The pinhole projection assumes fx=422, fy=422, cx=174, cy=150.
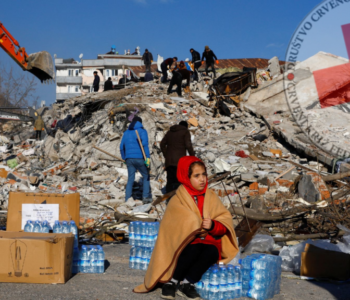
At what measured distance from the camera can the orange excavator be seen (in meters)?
11.9

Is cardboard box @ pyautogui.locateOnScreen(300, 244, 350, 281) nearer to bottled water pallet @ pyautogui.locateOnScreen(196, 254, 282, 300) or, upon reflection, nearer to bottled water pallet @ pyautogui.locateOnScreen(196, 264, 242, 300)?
bottled water pallet @ pyautogui.locateOnScreen(196, 254, 282, 300)

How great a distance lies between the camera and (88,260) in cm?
440

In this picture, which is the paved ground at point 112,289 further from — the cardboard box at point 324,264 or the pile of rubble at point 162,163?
the pile of rubble at point 162,163

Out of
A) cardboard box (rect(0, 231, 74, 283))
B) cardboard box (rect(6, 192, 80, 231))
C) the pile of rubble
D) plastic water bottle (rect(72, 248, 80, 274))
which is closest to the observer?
cardboard box (rect(0, 231, 74, 283))

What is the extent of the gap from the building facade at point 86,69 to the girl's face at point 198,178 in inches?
2459

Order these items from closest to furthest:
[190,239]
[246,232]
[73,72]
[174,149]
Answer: [190,239] → [246,232] → [174,149] → [73,72]

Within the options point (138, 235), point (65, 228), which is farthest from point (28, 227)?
point (138, 235)

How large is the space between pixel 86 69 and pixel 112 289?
68.6 metres

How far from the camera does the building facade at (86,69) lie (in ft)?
216

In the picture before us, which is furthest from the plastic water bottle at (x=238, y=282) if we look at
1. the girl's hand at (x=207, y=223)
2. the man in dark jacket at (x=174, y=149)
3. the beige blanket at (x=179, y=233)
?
the man in dark jacket at (x=174, y=149)

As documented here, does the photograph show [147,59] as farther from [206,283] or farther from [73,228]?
[206,283]

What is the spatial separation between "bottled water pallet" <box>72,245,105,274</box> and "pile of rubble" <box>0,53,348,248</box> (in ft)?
5.58

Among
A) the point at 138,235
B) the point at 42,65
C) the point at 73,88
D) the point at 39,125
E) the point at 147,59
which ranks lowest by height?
the point at 138,235

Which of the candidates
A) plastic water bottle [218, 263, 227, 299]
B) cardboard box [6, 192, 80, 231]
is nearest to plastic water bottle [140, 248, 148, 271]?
cardboard box [6, 192, 80, 231]
